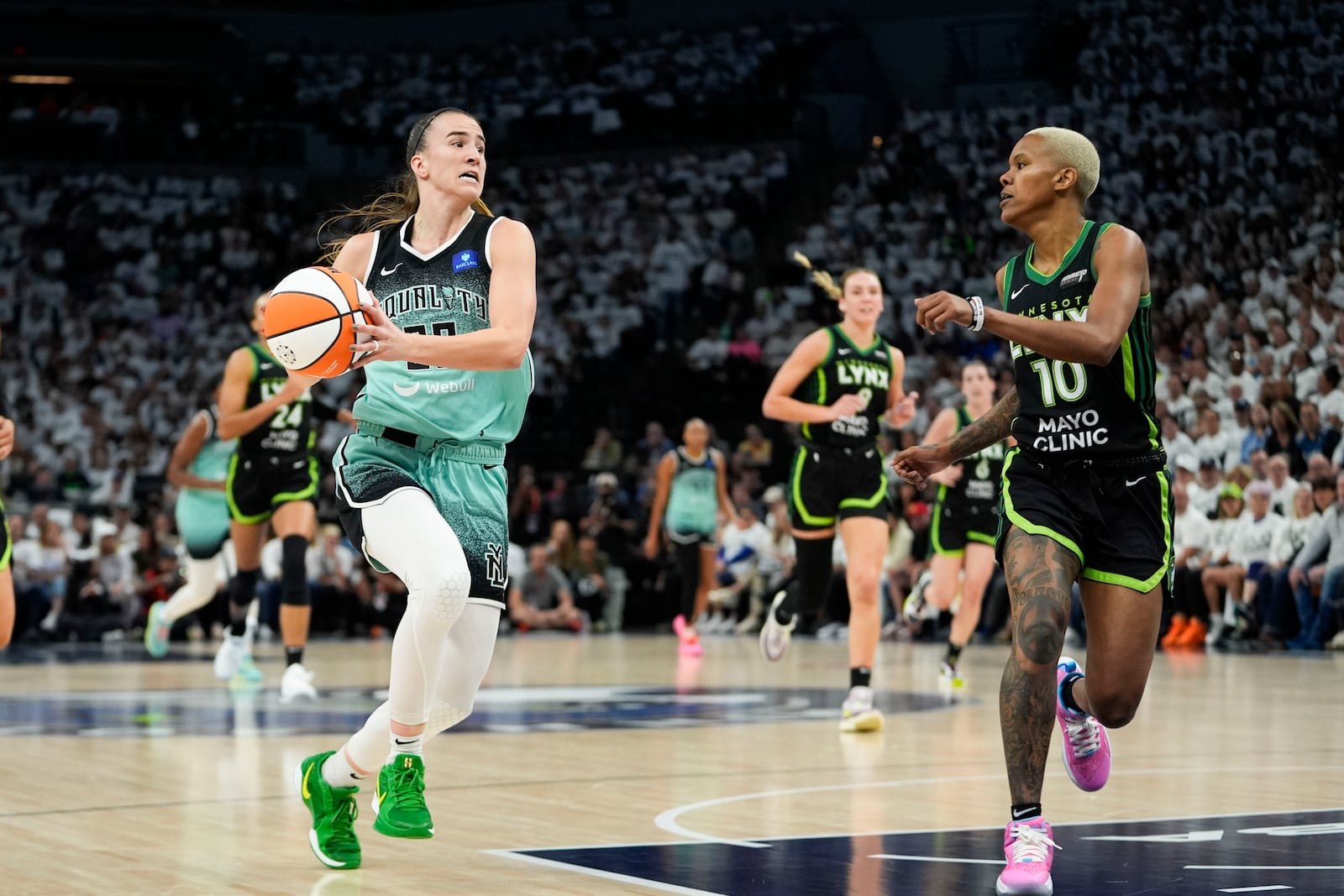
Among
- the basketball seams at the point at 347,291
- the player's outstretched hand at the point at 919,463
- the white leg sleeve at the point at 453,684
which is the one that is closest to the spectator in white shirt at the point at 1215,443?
the player's outstretched hand at the point at 919,463

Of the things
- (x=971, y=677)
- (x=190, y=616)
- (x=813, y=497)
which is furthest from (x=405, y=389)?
(x=190, y=616)

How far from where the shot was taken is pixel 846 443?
10.5 m

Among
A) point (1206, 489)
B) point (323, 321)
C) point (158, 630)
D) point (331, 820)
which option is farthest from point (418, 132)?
point (1206, 489)

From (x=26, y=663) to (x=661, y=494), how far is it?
6.34m

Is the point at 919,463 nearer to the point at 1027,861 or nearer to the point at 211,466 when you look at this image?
the point at 1027,861

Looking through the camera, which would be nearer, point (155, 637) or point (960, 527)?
point (960, 527)

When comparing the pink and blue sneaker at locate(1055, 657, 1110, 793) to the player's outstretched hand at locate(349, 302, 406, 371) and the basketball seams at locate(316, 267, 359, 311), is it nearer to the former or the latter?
the player's outstretched hand at locate(349, 302, 406, 371)

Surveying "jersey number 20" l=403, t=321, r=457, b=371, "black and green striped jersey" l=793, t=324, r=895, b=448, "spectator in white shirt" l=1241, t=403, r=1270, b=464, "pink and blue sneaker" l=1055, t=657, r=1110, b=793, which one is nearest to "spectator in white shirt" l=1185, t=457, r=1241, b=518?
"spectator in white shirt" l=1241, t=403, r=1270, b=464

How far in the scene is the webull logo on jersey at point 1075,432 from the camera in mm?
5328

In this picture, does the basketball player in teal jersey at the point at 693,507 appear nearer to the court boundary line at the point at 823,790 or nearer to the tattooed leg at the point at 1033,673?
the court boundary line at the point at 823,790

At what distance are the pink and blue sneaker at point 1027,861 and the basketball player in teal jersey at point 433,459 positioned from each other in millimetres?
1668

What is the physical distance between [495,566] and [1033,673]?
1.65 metres

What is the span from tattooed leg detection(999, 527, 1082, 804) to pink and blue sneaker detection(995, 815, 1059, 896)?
0.12 metres

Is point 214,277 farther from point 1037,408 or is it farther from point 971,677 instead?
point 1037,408
